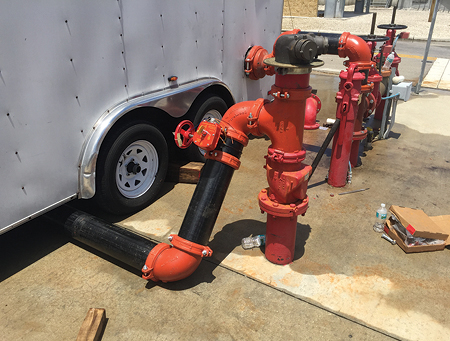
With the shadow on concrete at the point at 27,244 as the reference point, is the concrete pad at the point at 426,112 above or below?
below

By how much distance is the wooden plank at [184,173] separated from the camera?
4605mm

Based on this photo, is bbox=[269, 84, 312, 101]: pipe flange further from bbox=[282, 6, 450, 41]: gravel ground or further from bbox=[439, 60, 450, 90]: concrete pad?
bbox=[282, 6, 450, 41]: gravel ground

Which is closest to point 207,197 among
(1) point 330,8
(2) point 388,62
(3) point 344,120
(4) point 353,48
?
(3) point 344,120

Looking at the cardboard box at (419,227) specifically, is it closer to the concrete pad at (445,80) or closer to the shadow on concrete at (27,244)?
the shadow on concrete at (27,244)

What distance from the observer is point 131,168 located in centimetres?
394

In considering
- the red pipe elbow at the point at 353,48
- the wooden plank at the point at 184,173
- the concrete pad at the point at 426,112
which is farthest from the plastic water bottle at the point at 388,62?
the wooden plank at the point at 184,173

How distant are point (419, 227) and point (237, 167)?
176cm

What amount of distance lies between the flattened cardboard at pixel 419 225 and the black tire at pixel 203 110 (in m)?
2.43

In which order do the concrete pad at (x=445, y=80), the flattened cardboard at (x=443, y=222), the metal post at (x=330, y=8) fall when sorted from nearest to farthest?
the flattened cardboard at (x=443, y=222), the concrete pad at (x=445, y=80), the metal post at (x=330, y=8)

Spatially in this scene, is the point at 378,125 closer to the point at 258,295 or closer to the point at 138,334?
the point at 258,295

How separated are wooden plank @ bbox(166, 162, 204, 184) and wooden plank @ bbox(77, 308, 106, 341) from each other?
7.20 ft

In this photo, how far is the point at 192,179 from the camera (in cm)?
464

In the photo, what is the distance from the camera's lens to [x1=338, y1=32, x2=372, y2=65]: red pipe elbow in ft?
13.6

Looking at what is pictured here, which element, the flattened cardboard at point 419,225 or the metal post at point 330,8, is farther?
the metal post at point 330,8
